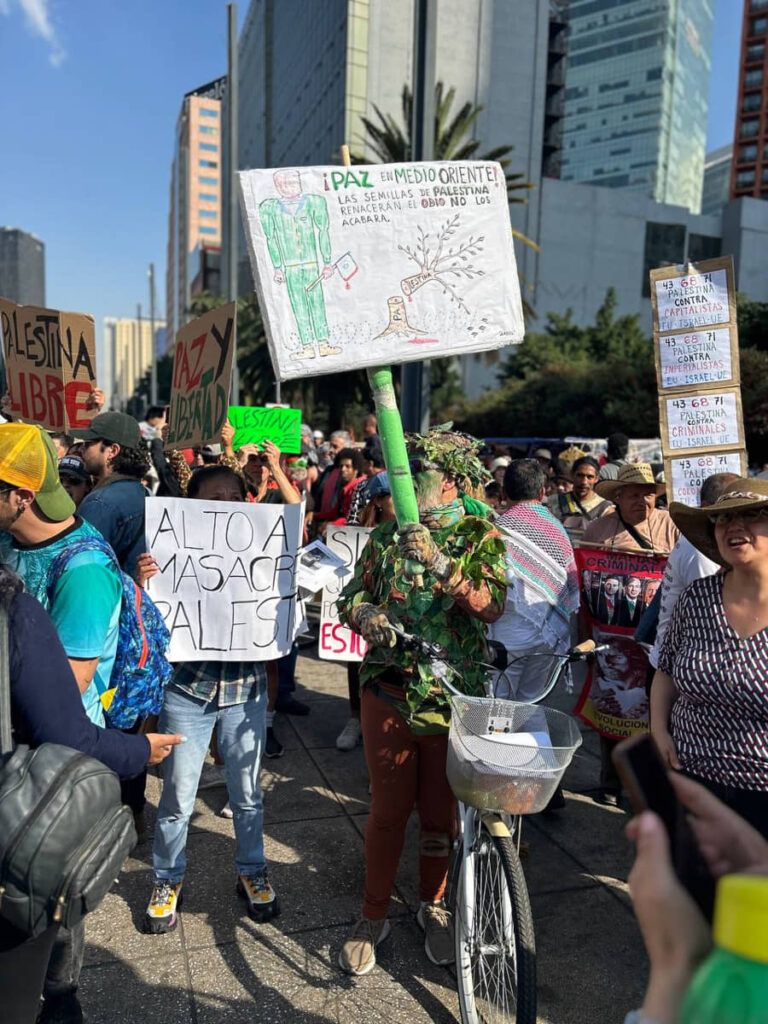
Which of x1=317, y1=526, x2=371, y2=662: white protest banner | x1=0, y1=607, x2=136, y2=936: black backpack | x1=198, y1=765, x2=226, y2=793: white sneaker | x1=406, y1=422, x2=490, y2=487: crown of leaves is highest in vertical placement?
x1=406, y1=422, x2=490, y2=487: crown of leaves

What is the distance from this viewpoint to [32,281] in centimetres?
3559

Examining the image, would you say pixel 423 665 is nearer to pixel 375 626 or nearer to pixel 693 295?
pixel 375 626

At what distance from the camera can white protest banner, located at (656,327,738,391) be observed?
423 centimetres

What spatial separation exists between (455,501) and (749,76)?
138278 mm

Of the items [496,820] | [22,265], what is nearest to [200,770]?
[496,820]

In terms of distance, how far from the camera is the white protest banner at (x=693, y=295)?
4.21 meters

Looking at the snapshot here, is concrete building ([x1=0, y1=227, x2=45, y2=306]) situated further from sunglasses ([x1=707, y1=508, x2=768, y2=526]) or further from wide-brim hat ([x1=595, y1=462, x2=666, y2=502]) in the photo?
sunglasses ([x1=707, y1=508, x2=768, y2=526])

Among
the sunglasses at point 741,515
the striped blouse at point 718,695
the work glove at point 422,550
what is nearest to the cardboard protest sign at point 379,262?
the work glove at point 422,550

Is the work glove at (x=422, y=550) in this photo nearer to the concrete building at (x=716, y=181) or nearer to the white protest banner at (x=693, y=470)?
the white protest banner at (x=693, y=470)

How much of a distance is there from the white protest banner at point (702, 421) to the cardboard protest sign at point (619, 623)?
2.36ft

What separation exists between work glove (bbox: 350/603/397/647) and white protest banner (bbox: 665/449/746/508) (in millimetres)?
2236

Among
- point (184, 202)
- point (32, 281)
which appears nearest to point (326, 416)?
point (32, 281)

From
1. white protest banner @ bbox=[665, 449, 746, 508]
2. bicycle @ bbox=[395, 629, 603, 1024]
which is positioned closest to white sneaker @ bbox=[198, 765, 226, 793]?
bicycle @ bbox=[395, 629, 603, 1024]

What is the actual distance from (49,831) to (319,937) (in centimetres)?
191
